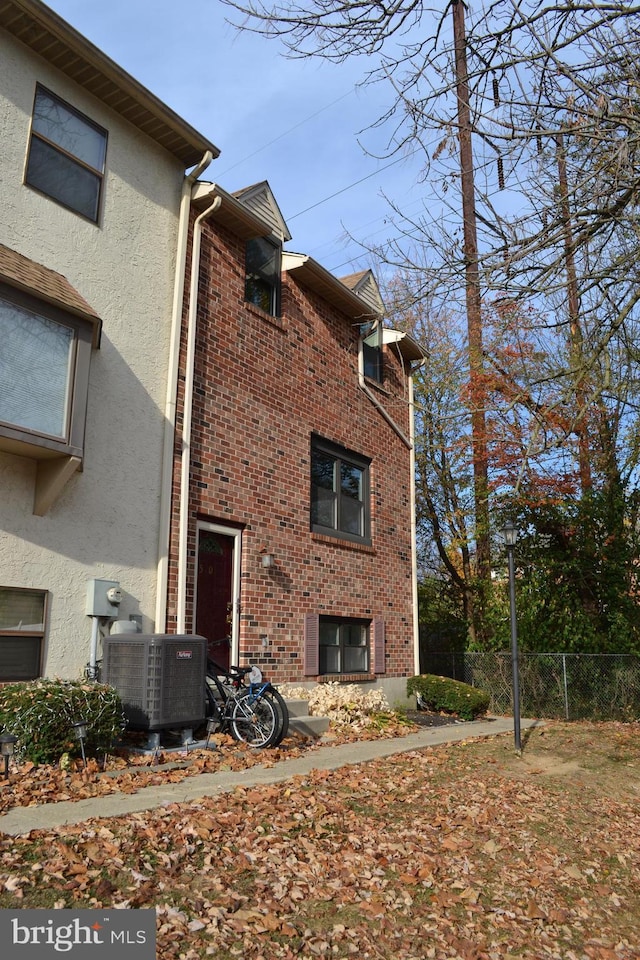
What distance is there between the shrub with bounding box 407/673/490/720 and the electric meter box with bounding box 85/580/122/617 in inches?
281

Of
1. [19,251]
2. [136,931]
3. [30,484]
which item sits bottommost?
[136,931]

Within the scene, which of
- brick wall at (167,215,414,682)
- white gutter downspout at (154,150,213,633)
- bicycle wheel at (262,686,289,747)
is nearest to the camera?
bicycle wheel at (262,686,289,747)

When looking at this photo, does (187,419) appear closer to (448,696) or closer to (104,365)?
(104,365)

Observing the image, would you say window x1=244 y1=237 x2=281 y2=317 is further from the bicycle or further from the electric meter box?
the bicycle

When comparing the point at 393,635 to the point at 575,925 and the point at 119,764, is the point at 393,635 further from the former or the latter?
the point at 575,925

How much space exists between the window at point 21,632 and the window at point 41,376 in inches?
54.6

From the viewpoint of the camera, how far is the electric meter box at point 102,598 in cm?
786

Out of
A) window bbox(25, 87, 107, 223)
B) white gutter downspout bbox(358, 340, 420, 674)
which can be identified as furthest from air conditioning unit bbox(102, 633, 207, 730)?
white gutter downspout bbox(358, 340, 420, 674)

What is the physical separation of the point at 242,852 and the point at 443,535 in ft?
51.3

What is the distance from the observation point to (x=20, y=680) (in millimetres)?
7246

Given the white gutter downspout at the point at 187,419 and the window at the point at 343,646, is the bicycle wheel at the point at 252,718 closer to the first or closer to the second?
the white gutter downspout at the point at 187,419

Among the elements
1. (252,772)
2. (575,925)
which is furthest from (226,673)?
(575,925)

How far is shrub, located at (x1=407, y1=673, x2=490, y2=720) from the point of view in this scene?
43.1ft

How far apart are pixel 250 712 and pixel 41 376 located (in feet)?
13.3
